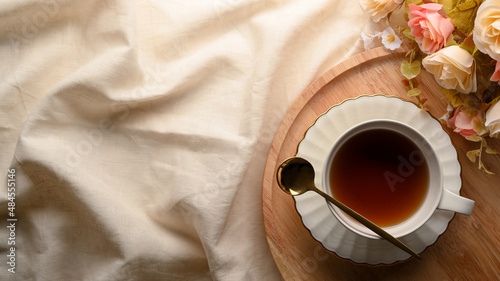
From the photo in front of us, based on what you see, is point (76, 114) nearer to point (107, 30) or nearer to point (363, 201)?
point (107, 30)

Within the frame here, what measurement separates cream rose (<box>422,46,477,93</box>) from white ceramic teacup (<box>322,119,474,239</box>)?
12 cm

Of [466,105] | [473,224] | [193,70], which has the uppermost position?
[193,70]

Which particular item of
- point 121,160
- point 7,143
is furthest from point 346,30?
point 7,143

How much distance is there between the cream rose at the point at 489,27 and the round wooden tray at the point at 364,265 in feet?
0.55

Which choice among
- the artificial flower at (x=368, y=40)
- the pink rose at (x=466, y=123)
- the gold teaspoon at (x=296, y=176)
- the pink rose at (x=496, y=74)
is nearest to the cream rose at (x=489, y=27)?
the pink rose at (x=496, y=74)

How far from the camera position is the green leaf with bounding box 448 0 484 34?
76 centimetres

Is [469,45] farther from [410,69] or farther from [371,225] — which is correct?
[371,225]

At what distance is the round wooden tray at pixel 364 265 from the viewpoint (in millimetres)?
820

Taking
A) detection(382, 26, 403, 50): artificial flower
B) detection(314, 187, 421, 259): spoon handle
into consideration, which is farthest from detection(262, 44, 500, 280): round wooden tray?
detection(314, 187, 421, 259): spoon handle

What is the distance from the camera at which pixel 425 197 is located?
0.77 metres

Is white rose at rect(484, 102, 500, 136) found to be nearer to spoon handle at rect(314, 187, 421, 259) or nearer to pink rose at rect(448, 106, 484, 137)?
pink rose at rect(448, 106, 484, 137)

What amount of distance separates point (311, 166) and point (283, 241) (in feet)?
0.58

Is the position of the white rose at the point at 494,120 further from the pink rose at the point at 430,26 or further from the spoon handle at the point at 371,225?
the spoon handle at the point at 371,225

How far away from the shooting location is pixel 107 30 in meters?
0.95
